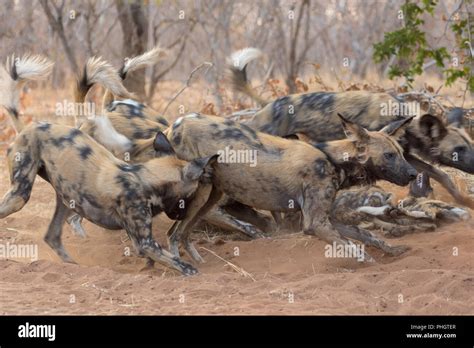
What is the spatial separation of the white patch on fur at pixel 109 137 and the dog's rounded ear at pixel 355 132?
140 centimetres

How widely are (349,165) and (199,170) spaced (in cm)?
88

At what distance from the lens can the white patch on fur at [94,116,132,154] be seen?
5.53 m

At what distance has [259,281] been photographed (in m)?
4.59

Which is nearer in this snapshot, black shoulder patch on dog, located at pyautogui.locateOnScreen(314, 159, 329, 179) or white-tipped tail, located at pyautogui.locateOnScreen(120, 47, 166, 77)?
black shoulder patch on dog, located at pyautogui.locateOnScreen(314, 159, 329, 179)

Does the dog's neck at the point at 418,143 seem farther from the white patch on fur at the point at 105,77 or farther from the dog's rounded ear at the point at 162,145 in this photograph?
the white patch on fur at the point at 105,77

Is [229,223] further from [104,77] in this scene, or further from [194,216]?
[104,77]

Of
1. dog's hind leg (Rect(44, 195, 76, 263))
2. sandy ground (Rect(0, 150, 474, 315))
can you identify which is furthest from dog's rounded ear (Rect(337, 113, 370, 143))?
dog's hind leg (Rect(44, 195, 76, 263))

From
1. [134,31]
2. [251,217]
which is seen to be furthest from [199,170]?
[134,31]

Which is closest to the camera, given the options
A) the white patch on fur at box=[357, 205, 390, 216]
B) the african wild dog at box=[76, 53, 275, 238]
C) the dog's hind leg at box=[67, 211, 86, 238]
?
the african wild dog at box=[76, 53, 275, 238]

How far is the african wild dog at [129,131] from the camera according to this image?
5.56 m

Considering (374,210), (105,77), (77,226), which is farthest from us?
(77,226)

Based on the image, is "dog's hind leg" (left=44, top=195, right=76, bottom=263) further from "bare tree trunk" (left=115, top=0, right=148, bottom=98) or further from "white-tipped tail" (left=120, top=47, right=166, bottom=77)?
"bare tree trunk" (left=115, top=0, right=148, bottom=98)

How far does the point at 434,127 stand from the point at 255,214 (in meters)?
1.38
